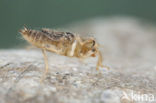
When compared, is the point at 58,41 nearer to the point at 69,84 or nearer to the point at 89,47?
the point at 89,47

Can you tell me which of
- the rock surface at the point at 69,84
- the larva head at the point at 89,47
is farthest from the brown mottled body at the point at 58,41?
the rock surface at the point at 69,84

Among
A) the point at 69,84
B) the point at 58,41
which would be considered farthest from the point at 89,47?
the point at 69,84

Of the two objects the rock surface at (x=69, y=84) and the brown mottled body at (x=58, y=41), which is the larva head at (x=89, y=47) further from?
the rock surface at (x=69, y=84)

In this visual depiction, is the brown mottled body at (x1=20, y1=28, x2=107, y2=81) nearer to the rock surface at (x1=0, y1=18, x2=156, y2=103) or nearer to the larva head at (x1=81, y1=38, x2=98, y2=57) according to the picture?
the larva head at (x1=81, y1=38, x2=98, y2=57)

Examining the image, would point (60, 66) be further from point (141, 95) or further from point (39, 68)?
point (141, 95)

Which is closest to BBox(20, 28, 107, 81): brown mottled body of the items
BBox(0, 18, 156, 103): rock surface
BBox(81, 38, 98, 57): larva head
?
BBox(81, 38, 98, 57): larva head

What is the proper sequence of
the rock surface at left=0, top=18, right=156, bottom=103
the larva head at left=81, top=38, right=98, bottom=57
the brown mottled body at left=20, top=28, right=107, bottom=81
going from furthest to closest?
the larva head at left=81, top=38, right=98, bottom=57, the brown mottled body at left=20, top=28, right=107, bottom=81, the rock surface at left=0, top=18, right=156, bottom=103

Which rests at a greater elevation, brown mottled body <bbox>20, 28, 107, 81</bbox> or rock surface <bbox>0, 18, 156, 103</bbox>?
brown mottled body <bbox>20, 28, 107, 81</bbox>

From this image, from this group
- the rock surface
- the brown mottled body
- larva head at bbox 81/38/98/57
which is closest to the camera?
the rock surface

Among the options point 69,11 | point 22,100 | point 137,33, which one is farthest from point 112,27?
point 22,100
